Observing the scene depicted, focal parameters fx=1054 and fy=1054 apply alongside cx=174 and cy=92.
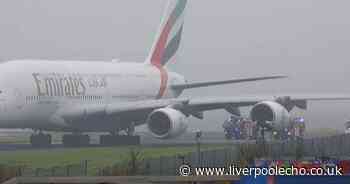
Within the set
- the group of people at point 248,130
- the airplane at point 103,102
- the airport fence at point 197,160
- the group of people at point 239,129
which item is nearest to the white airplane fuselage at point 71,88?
the airplane at point 103,102

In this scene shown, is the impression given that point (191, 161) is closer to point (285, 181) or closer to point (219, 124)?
point (285, 181)

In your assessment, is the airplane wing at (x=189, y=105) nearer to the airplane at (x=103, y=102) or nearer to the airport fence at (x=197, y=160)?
the airplane at (x=103, y=102)

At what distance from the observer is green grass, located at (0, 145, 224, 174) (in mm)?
36531

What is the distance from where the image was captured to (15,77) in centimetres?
4891

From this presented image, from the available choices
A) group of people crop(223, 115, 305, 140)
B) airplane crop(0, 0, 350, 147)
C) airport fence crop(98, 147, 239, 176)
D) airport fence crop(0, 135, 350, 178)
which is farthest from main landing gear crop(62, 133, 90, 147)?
airport fence crop(98, 147, 239, 176)

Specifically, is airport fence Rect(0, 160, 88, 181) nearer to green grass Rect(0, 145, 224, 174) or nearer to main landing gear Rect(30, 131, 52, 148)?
green grass Rect(0, 145, 224, 174)

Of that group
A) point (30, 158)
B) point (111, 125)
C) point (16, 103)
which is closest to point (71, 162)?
point (30, 158)

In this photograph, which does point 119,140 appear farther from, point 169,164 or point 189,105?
point 169,164

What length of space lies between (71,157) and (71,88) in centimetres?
1199

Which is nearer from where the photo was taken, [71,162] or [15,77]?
[71,162]

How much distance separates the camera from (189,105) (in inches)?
2023

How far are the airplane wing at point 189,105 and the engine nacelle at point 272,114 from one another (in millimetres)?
880

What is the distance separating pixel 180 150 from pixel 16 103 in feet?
28.1

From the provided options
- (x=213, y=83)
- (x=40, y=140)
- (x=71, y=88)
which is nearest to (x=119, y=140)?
(x=71, y=88)
